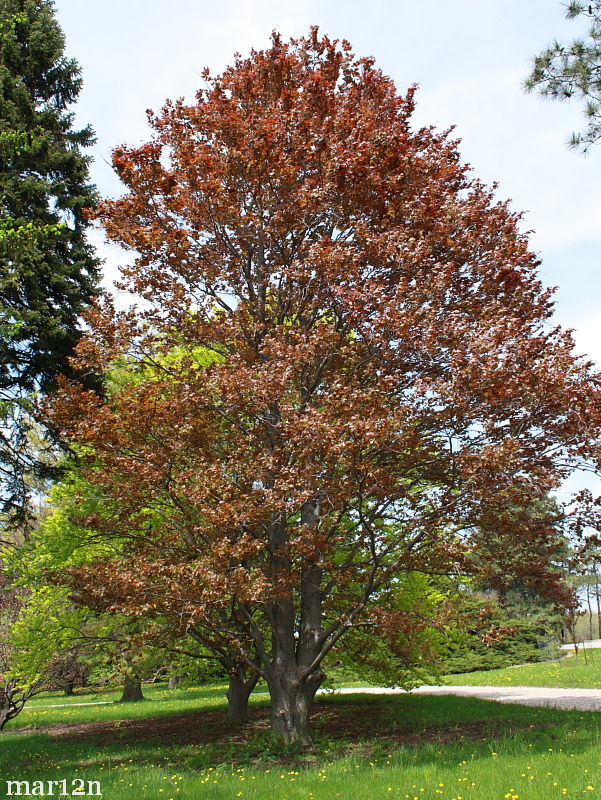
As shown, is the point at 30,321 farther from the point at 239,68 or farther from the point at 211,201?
the point at 239,68

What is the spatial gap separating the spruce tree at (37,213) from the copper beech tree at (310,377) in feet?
6.53

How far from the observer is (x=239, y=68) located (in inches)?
400

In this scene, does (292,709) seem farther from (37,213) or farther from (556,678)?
(556,678)

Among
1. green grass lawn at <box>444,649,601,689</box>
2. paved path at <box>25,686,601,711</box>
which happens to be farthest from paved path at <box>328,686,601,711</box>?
green grass lawn at <box>444,649,601,689</box>

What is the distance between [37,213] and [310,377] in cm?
644

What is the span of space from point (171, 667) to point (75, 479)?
4.86 meters

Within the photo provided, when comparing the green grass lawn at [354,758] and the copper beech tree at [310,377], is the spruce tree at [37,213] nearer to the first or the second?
the copper beech tree at [310,377]

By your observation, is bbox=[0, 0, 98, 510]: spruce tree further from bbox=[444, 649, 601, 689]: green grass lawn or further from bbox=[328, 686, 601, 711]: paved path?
bbox=[444, 649, 601, 689]: green grass lawn

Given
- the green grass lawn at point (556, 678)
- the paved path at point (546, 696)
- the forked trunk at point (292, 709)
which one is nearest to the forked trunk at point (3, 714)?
the forked trunk at point (292, 709)

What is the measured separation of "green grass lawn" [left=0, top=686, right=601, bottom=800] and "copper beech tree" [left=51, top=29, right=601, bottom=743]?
3.66ft

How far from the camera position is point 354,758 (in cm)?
719

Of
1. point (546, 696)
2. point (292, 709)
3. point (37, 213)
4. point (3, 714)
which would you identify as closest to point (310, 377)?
point (292, 709)

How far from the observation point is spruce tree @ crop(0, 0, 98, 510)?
10442 mm

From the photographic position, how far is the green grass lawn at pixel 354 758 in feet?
18.6
